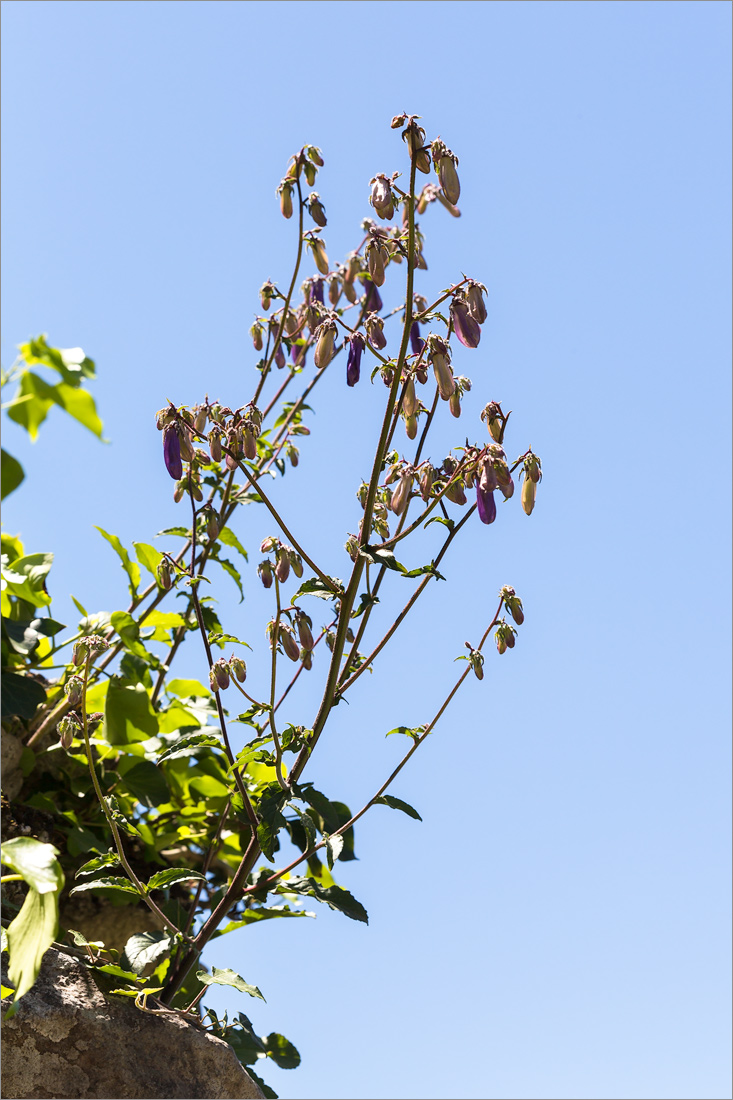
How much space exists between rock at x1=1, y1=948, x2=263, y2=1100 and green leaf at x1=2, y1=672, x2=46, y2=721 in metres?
0.65

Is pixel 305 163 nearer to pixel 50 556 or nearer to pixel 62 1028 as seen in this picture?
pixel 50 556

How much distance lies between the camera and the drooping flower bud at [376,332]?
1.94 meters

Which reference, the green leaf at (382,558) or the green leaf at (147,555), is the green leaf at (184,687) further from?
the green leaf at (382,558)

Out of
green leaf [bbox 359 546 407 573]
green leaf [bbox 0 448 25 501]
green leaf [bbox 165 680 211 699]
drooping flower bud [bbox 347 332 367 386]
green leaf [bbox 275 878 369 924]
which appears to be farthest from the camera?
green leaf [bbox 165 680 211 699]

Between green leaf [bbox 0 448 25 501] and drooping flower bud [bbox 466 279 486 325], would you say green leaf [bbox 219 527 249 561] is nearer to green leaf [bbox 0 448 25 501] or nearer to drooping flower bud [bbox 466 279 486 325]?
drooping flower bud [bbox 466 279 486 325]

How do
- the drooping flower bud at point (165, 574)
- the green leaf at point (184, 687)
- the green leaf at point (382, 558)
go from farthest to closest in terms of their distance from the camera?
the green leaf at point (184, 687), the drooping flower bud at point (165, 574), the green leaf at point (382, 558)

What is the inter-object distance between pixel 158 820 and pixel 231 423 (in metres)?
1.39

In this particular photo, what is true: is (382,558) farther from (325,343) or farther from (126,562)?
(126,562)

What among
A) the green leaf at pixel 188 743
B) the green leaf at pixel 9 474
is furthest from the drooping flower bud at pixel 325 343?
the green leaf at pixel 9 474

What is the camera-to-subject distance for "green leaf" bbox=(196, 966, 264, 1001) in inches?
76.0

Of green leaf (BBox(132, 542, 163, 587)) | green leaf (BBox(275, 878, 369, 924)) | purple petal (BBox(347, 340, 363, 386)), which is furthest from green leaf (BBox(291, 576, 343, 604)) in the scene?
green leaf (BBox(132, 542, 163, 587))

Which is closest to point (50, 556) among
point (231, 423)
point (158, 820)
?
point (158, 820)

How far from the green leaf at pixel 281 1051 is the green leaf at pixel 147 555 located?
1228mm

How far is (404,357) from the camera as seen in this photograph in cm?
166
